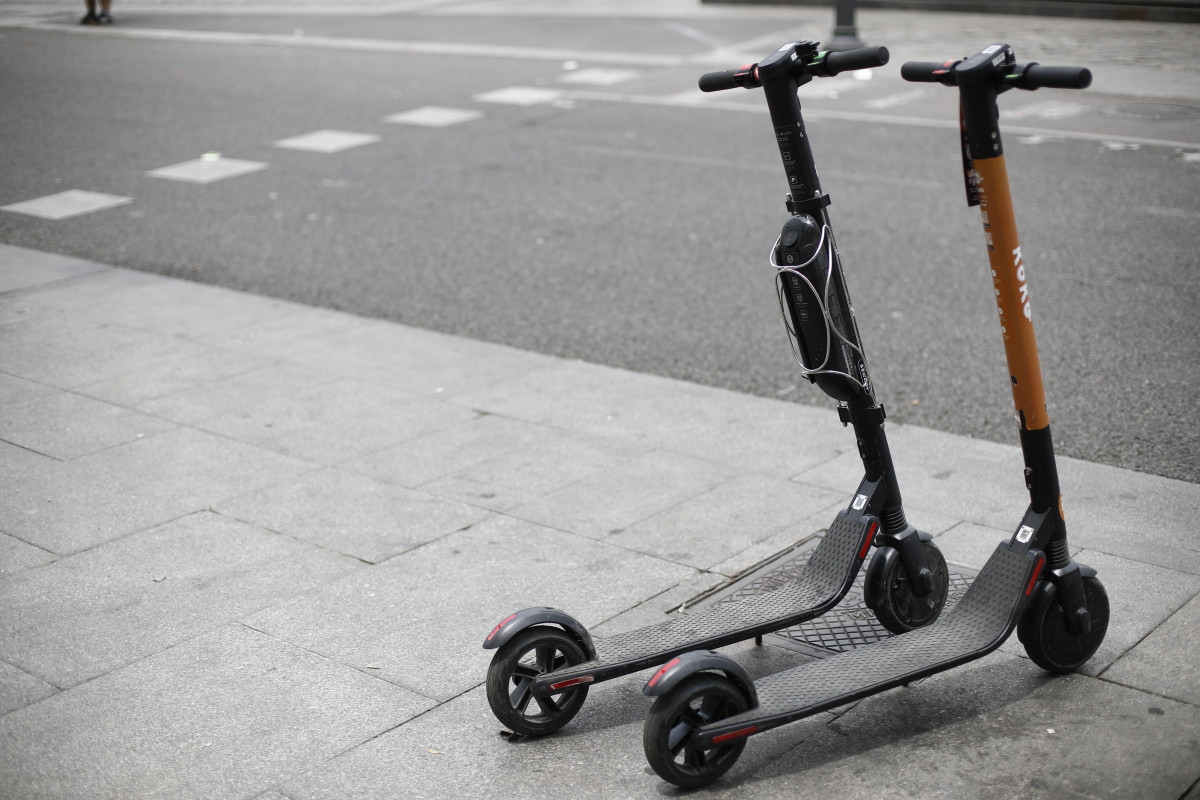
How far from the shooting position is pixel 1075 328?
6.75 metres

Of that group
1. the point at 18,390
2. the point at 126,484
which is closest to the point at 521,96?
the point at 18,390

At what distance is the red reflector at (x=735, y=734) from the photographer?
2.97 meters

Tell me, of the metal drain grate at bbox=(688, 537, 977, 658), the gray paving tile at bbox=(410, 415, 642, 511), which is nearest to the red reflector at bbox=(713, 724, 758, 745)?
the metal drain grate at bbox=(688, 537, 977, 658)

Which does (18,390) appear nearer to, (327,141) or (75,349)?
(75,349)

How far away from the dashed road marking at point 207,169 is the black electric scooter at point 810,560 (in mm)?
8854

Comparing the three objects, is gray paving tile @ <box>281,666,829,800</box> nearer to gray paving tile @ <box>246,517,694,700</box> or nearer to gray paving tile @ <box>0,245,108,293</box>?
gray paving tile @ <box>246,517,694,700</box>

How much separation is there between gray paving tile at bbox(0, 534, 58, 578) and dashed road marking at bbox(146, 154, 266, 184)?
7353 millimetres

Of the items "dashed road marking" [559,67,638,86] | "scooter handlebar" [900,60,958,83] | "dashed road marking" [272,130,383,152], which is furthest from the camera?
"dashed road marking" [559,67,638,86]

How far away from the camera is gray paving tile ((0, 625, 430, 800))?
10.3 ft

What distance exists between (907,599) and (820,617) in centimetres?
30

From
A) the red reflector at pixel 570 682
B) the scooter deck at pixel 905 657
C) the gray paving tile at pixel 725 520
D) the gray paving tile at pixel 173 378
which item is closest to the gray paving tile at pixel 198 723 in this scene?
the red reflector at pixel 570 682

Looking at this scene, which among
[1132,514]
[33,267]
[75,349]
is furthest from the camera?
[33,267]

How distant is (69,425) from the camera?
5.66 metres

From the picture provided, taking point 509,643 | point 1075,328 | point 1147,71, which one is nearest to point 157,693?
point 509,643
